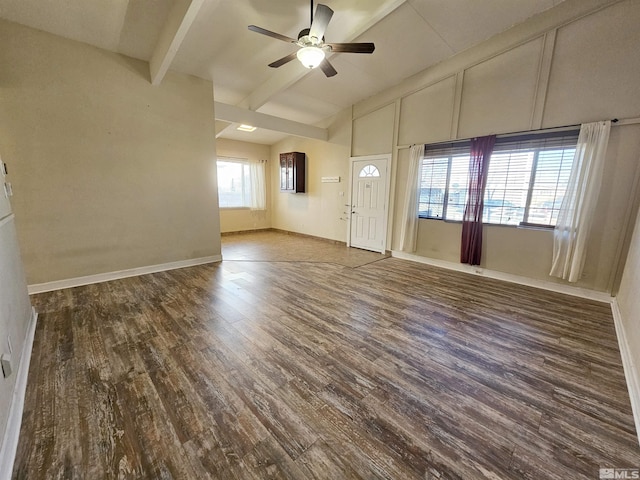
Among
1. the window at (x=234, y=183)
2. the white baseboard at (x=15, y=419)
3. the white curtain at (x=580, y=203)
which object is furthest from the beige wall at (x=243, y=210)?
the white curtain at (x=580, y=203)

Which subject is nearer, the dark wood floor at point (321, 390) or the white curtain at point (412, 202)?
the dark wood floor at point (321, 390)

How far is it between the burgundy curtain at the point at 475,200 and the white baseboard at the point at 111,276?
14.5 feet

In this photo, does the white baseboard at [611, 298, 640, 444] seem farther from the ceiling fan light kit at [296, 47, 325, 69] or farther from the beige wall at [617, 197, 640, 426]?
the ceiling fan light kit at [296, 47, 325, 69]

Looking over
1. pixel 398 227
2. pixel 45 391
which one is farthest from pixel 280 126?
pixel 45 391

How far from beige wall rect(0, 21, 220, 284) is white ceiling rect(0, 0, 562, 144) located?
34 cm

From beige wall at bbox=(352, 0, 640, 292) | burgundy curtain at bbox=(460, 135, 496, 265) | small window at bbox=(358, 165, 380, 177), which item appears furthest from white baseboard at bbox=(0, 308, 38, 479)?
small window at bbox=(358, 165, 380, 177)

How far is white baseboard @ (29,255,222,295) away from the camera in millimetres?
3221

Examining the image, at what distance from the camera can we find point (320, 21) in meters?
2.38

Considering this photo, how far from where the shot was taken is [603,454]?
1.31 metres

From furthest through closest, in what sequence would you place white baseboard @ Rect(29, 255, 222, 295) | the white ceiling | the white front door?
the white front door → white baseboard @ Rect(29, 255, 222, 295) → the white ceiling

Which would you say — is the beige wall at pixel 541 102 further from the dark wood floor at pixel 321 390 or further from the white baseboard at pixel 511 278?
the dark wood floor at pixel 321 390

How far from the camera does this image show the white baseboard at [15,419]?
1.14 metres

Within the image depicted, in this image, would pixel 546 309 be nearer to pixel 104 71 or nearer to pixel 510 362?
pixel 510 362

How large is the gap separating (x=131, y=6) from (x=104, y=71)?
1.10 metres
